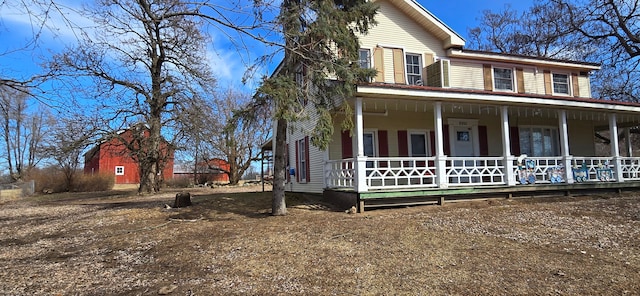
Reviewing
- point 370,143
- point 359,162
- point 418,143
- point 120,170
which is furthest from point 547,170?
point 120,170

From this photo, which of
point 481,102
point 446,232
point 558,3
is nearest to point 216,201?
point 446,232

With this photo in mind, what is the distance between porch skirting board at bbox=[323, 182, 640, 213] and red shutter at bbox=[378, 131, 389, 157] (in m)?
2.42

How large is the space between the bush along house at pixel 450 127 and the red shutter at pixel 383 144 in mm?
40

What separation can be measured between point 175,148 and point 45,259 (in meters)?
15.1

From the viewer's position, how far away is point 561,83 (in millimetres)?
16500

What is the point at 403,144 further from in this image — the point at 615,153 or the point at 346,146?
the point at 615,153

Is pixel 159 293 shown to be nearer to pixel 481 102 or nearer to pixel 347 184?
pixel 347 184

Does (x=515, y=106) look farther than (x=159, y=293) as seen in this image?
Yes

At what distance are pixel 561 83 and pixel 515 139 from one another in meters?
3.90

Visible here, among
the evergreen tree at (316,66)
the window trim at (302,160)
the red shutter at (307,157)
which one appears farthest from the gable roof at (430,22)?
the window trim at (302,160)

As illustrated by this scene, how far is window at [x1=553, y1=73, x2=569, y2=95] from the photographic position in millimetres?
16375

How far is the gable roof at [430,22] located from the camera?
1398 centimetres

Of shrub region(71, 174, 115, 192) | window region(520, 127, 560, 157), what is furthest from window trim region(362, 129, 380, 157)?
shrub region(71, 174, 115, 192)

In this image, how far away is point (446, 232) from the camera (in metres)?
7.11
